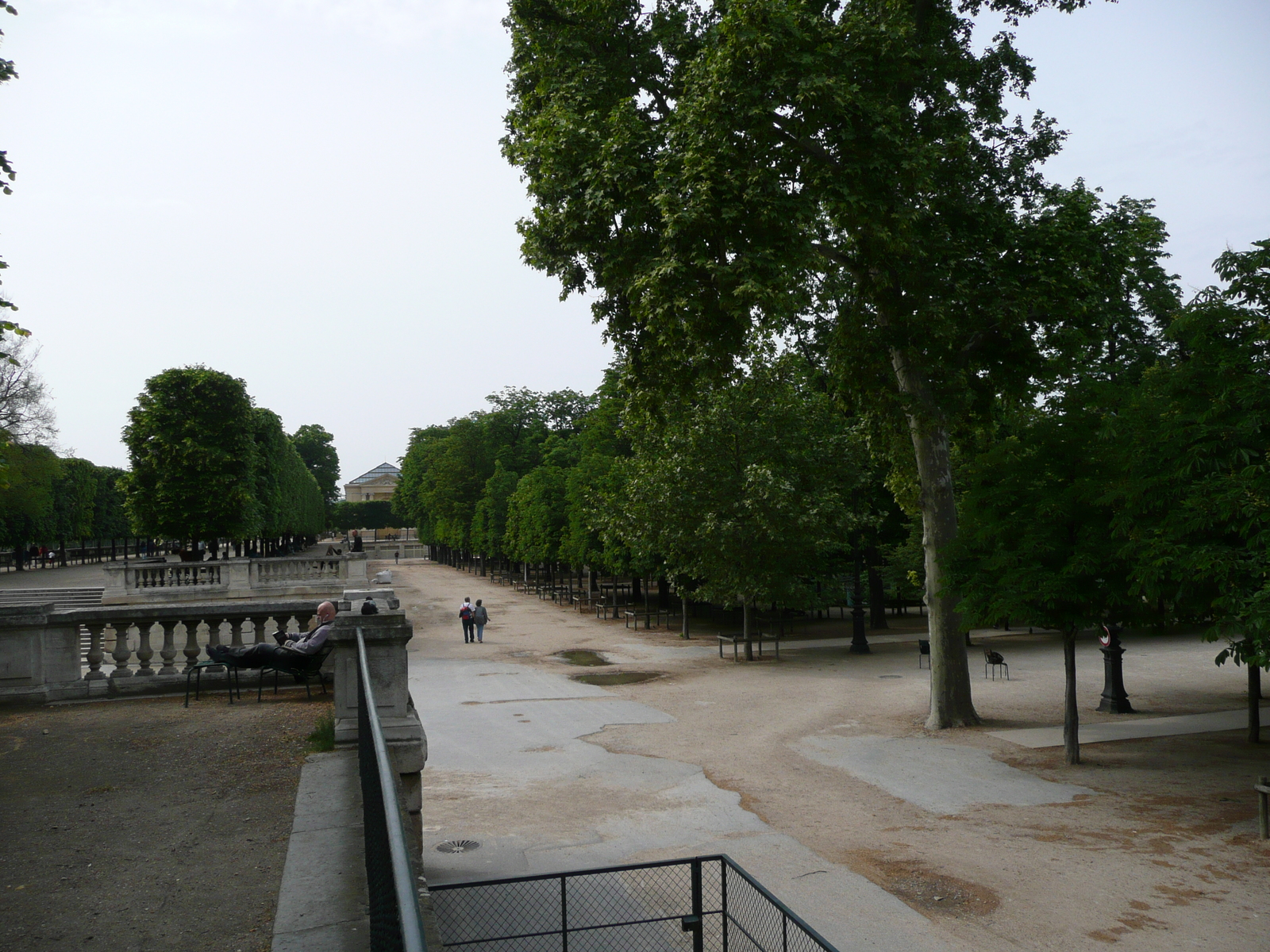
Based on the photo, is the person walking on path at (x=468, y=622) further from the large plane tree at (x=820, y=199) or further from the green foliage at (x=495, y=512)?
the green foliage at (x=495, y=512)

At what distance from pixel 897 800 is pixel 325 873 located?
32.2 ft

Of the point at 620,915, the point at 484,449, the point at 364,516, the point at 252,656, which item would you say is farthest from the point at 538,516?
the point at 364,516

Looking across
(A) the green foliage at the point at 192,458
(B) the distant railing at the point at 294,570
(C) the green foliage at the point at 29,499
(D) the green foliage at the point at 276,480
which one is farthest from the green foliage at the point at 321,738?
(C) the green foliage at the point at 29,499

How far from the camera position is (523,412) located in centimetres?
8362

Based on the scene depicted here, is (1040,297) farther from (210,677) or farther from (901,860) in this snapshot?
(210,677)

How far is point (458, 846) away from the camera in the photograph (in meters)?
10.4

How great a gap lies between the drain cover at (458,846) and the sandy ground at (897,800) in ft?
0.94

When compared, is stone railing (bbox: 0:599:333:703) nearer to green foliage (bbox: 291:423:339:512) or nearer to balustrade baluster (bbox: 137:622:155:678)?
balustrade baluster (bbox: 137:622:155:678)

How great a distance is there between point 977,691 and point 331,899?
20.7 metres

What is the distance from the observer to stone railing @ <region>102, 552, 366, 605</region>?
29531 mm

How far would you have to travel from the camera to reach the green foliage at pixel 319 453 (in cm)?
12688

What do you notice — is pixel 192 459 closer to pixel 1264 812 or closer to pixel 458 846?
pixel 458 846

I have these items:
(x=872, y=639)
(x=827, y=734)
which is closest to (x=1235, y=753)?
(x=827, y=734)

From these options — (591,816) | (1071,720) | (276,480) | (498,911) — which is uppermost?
(276,480)
